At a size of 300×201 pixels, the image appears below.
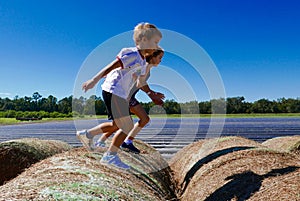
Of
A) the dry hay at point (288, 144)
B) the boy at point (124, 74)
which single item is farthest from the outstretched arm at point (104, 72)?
the dry hay at point (288, 144)

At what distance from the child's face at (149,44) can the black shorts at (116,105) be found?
2.61ft

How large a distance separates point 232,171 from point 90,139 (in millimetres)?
2277

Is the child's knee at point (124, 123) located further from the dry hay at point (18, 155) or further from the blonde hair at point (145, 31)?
the dry hay at point (18, 155)

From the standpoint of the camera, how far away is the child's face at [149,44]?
5.34 meters

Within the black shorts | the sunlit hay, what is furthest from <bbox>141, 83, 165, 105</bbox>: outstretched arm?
the sunlit hay

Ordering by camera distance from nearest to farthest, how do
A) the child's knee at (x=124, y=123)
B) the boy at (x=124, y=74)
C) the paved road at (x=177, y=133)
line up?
the boy at (x=124, y=74) → the child's knee at (x=124, y=123) → the paved road at (x=177, y=133)

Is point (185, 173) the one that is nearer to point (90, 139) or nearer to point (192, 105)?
point (192, 105)

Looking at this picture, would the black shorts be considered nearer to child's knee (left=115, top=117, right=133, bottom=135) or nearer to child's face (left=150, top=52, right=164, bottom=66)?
child's knee (left=115, top=117, right=133, bottom=135)

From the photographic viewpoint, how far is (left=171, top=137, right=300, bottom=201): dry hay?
14.1 ft

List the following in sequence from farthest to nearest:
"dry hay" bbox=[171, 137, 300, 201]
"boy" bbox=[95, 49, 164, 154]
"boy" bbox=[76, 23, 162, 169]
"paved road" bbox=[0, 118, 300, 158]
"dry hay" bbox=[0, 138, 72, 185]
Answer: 1. "paved road" bbox=[0, 118, 300, 158]
2. "dry hay" bbox=[0, 138, 72, 185]
3. "boy" bbox=[95, 49, 164, 154]
4. "boy" bbox=[76, 23, 162, 169]
5. "dry hay" bbox=[171, 137, 300, 201]

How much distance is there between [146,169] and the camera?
6.29 m

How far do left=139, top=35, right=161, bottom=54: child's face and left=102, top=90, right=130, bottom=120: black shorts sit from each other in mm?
796

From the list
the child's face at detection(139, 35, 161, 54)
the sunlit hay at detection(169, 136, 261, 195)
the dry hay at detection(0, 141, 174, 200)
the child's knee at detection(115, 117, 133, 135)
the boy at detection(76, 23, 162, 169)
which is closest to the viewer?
the dry hay at detection(0, 141, 174, 200)

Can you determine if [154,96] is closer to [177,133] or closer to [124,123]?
[124,123]
